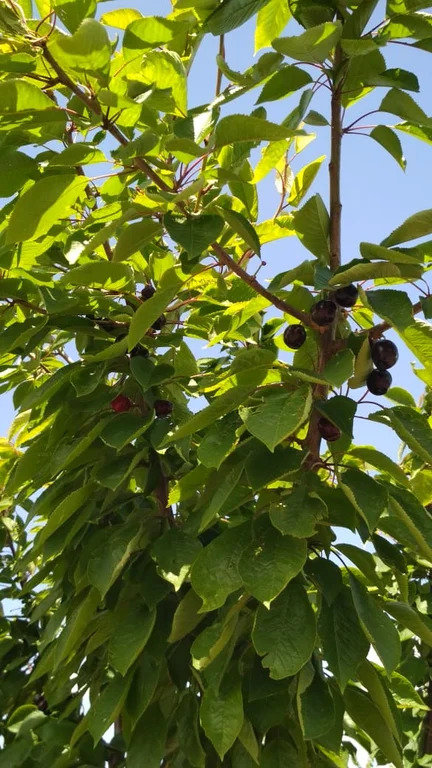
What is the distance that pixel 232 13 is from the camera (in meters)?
1.44

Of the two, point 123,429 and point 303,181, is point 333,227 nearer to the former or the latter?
point 303,181

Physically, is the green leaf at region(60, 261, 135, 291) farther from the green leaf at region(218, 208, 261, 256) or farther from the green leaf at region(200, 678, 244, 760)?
the green leaf at region(200, 678, 244, 760)

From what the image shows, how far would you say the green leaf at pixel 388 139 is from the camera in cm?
162

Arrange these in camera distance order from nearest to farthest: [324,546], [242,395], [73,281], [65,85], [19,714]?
[65,85] < [242,395] < [324,546] < [73,281] < [19,714]

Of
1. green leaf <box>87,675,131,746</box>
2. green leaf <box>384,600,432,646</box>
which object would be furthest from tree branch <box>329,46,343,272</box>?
green leaf <box>87,675,131,746</box>

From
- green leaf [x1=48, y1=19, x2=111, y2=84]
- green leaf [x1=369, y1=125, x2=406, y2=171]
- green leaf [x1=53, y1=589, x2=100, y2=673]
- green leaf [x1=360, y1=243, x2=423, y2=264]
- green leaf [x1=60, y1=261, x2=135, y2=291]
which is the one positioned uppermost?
green leaf [x1=48, y1=19, x2=111, y2=84]

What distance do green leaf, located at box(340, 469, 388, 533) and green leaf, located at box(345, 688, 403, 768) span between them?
470mm

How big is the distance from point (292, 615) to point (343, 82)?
37.0 inches

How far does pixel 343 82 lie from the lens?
1.50 metres

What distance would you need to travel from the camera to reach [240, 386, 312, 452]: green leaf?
1.26m

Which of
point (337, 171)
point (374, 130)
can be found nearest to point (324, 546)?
point (337, 171)

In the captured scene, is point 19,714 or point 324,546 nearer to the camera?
point 324,546

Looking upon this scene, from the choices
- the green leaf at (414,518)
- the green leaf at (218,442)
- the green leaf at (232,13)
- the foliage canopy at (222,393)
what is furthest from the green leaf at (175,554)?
the green leaf at (232,13)

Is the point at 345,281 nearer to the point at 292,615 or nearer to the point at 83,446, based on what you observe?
the point at 292,615
